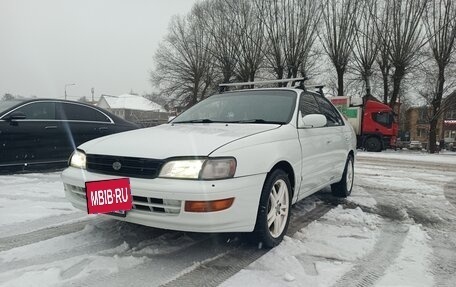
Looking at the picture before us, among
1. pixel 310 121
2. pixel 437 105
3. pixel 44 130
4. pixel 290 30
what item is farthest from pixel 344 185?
pixel 290 30

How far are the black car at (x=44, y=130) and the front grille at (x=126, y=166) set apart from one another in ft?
A: 12.5

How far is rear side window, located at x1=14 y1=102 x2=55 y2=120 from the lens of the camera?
6.34m

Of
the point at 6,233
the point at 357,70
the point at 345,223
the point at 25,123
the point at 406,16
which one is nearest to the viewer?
the point at 6,233

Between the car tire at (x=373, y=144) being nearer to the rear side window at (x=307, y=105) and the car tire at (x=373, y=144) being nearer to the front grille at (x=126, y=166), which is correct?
the rear side window at (x=307, y=105)

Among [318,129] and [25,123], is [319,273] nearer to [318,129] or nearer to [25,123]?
[318,129]

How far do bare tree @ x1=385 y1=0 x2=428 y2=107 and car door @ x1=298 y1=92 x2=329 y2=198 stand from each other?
76.6ft

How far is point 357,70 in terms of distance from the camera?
27.5 metres

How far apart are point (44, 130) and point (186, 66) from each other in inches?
1322

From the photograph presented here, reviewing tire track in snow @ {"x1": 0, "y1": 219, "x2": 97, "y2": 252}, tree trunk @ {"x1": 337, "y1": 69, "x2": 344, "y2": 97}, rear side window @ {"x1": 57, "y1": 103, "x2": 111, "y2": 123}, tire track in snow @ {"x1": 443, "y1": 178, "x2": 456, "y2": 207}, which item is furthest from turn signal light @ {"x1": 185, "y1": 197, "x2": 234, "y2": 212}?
tree trunk @ {"x1": 337, "y1": 69, "x2": 344, "y2": 97}

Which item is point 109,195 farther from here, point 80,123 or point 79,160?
point 80,123

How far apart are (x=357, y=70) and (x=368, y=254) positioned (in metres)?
26.5

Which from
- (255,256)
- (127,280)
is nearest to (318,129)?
(255,256)

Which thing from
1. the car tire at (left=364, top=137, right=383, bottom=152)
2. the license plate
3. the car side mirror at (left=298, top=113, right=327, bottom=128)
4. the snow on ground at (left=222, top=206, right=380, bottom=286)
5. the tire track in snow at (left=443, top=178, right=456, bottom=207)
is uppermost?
the car side mirror at (left=298, top=113, right=327, bottom=128)

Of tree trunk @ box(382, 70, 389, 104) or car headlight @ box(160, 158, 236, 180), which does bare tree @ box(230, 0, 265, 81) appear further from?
car headlight @ box(160, 158, 236, 180)
